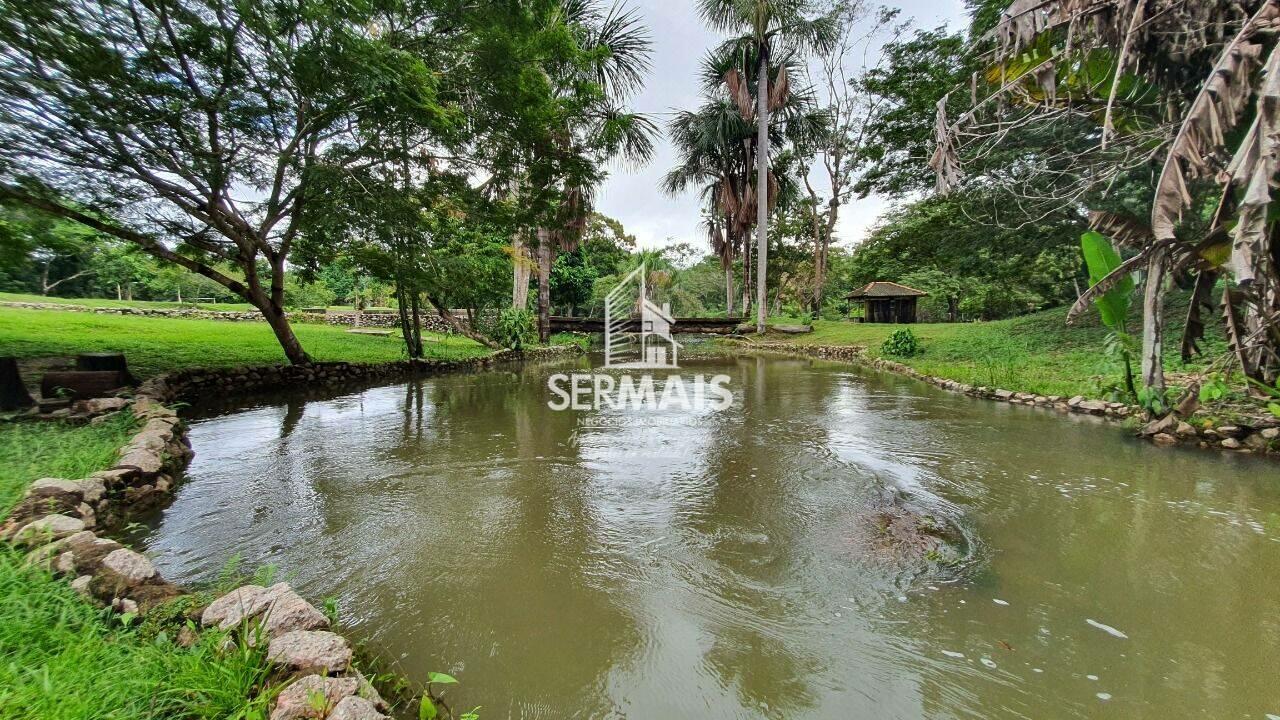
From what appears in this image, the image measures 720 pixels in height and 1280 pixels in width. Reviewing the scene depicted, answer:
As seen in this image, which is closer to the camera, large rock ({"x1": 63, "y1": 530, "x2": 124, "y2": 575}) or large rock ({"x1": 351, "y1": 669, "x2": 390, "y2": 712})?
large rock ({"x1": 351, "y1": 669, "x2": 390, "y2": 712})

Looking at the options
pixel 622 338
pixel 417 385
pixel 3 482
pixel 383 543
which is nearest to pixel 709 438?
pixel 383 543

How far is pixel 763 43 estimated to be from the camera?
57.0ft

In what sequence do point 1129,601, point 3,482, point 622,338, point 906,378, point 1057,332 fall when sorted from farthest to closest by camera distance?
point 622,338 < point 1057,332 < point 906,378 < point 3,482 < point 1129,601

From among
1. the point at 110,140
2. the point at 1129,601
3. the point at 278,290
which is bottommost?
the point at 1129,601

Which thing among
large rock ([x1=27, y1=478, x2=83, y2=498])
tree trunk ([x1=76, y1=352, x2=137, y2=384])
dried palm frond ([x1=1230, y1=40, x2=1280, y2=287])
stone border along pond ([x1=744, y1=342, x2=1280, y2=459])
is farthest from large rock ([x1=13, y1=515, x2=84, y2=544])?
stone border along pond ([x1=744, y1=342, x2=1280, y2=459])

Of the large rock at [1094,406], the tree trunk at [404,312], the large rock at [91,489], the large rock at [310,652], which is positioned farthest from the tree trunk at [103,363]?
the large rock at [1094,406]

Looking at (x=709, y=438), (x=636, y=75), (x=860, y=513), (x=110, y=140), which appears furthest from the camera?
(x=636, y=75)

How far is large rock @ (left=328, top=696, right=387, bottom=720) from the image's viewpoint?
4.49 ft

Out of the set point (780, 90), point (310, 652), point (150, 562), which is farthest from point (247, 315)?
point (310, 652)

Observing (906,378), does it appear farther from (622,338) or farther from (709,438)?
(622,338)

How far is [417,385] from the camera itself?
9.29 metres

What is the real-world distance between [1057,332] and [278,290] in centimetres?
Result: 1610

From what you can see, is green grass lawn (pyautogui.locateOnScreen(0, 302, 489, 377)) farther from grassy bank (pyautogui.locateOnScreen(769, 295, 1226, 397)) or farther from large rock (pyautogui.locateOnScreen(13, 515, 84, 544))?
grassy bank (pyautogui.locateOnScreen(769, 295, 1226, 397))

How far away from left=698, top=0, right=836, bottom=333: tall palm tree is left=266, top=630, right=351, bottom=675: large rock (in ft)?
56.3
